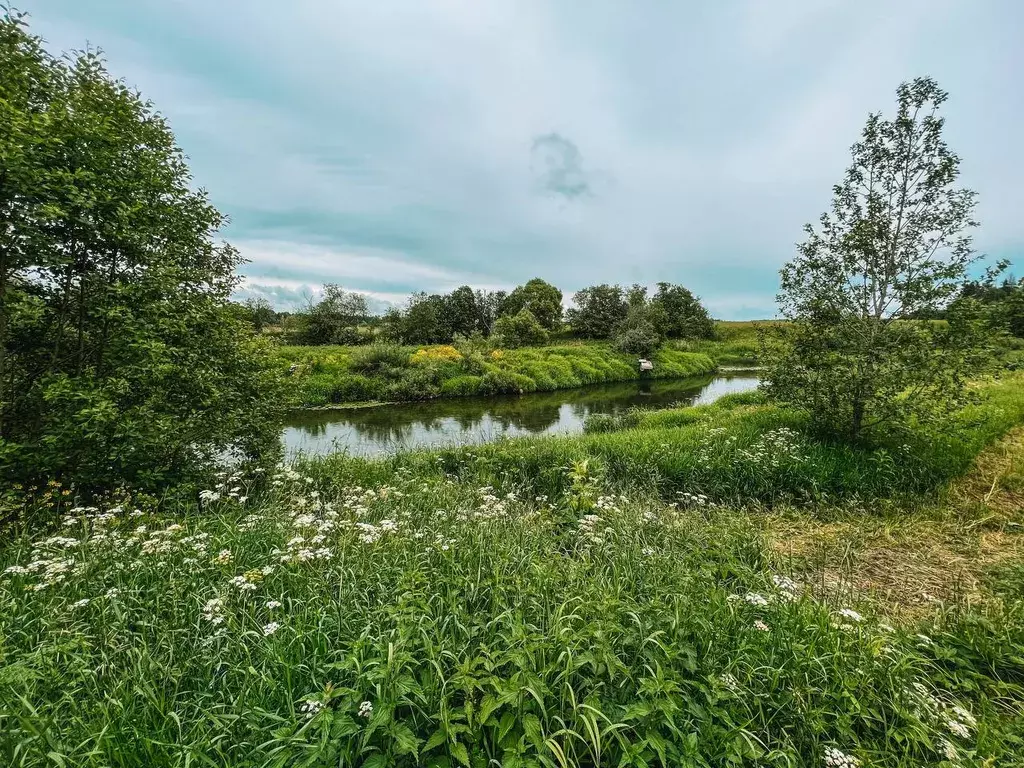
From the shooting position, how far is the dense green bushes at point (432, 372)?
23.2 metres

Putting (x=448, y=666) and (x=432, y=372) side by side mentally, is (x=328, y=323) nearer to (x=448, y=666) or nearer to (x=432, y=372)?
(x=432, y=372)

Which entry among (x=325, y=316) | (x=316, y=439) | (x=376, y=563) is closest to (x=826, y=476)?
(x=376, y=563)

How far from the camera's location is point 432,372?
2548cm

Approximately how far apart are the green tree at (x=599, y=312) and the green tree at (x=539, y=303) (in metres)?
3.02

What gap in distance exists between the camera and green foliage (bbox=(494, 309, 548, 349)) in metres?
42.6

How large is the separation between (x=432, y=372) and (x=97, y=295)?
19.9 metres

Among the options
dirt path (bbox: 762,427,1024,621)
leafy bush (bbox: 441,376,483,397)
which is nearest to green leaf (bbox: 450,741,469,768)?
dirt path (bbox: 762,427,1024,621)

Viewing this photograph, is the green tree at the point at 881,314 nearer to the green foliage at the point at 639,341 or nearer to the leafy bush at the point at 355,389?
the leafy bush at the point at 355,389

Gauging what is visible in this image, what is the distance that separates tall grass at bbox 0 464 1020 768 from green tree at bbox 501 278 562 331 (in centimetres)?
5018

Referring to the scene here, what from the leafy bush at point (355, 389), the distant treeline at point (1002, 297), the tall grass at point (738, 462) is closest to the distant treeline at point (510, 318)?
the leafy bush at point (355, 389)

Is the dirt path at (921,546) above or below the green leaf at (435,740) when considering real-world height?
below

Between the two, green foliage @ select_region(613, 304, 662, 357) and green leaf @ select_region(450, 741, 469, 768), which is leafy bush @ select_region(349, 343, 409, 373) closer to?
green foliage @ select_region(613, 304, 662, 357)

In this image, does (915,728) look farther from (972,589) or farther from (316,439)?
(316,439)

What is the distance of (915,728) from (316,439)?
51.6 ft
